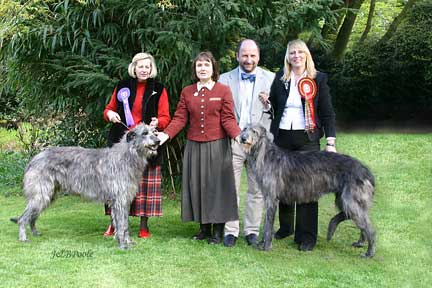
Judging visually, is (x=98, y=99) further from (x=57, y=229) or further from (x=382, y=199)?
(x=382, y=199)

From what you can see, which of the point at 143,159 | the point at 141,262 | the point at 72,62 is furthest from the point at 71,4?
the point at 141,262

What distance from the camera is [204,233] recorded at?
250 inches

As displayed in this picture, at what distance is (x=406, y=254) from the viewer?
5805 mm

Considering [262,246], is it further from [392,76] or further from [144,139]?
[392,76]

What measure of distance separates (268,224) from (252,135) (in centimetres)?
95

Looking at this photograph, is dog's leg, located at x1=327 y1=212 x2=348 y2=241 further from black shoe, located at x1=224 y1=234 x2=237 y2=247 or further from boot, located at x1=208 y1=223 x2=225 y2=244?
boot, located at x1=208 y1=223 x2=225 y2=244

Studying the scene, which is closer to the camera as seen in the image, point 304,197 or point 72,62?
point 304,197

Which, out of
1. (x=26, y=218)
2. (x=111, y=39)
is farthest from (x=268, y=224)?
(x=111, y=39)

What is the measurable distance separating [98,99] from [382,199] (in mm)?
4655

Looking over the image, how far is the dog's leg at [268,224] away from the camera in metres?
5.74

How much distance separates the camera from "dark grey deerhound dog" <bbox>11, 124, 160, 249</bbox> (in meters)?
5.80

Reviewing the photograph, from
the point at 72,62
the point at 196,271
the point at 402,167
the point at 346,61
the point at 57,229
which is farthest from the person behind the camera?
the point at 346,61

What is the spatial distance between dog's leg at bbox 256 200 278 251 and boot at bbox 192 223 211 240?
0.73 metres

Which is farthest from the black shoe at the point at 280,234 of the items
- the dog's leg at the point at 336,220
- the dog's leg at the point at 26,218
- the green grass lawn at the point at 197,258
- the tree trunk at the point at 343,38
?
the tree trunk at the point at 343,38
